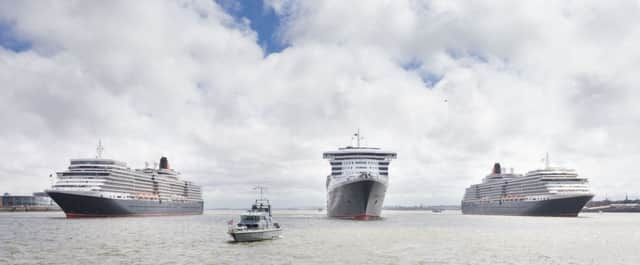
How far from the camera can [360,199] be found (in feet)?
300

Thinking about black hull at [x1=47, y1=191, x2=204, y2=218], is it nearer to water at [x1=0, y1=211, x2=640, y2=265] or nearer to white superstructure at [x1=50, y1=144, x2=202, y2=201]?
white superstructure at [x1=50, y1=144, x2=202, y2=201]

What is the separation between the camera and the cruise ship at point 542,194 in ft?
407

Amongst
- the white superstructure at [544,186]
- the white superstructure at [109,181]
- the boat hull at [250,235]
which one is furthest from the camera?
the white superstructure at [544,186]

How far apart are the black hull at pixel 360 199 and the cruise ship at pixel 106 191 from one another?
48021 millimetres

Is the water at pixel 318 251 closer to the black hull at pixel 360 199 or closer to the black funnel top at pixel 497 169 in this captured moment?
Answer: the black hull at pixel 360 199

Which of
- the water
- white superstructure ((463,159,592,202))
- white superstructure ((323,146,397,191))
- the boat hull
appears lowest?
the water

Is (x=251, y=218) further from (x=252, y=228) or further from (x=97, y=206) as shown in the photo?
(x=97, y=206)

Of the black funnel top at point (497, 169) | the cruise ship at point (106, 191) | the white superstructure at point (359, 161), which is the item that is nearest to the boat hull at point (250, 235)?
the white superstructure at point (359, 161)

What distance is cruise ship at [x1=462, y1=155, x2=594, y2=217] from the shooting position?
124 metres

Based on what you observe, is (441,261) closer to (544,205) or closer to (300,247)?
(300,247)

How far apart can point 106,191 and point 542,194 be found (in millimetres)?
102482

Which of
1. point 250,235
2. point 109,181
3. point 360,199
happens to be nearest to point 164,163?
point 109,181

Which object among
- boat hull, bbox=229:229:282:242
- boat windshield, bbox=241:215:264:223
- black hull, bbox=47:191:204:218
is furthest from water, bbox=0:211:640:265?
black hull, bbox=47:191:204:218

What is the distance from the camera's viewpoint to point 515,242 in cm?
5366
